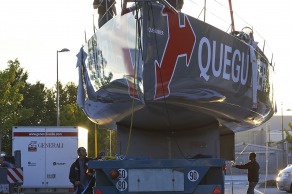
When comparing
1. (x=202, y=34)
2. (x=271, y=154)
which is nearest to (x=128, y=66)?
(x=202, y=34)

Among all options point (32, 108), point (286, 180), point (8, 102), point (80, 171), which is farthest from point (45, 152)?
point (32, 108)

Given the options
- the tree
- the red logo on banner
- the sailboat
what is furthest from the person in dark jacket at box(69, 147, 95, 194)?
the tree

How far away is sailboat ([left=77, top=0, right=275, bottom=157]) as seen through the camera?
26.6 feet

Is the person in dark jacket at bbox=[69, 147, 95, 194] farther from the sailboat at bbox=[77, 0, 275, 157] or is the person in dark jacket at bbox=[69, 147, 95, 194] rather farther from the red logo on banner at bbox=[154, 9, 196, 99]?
the red logo on banner at bbox=[154, 9, 196, 99]

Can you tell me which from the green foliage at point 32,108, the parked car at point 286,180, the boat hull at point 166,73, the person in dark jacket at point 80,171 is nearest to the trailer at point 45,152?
the green foliage at point 32,108

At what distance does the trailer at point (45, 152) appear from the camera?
22125mm

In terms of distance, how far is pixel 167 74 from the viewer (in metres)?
8.09

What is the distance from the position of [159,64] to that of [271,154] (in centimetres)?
5426

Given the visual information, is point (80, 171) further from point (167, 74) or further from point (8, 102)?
point (8, 102)

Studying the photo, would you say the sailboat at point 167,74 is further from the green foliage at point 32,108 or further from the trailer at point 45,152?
the trailer at point 45,152

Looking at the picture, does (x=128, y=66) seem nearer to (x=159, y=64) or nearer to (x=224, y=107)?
(x=159, y=64)

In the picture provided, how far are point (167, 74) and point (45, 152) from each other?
14790 mm

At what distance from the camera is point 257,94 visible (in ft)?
31.8

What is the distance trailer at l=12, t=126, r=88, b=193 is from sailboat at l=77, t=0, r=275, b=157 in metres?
12.7
